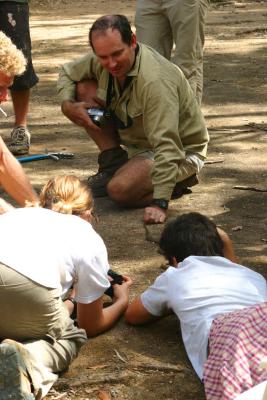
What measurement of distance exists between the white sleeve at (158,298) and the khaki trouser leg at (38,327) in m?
0.32

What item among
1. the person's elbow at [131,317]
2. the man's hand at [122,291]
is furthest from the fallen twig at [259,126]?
the person's elbow at [131,317]

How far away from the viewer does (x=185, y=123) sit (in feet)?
16.8

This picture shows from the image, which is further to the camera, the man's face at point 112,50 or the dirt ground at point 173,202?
the man's face at point 112,50

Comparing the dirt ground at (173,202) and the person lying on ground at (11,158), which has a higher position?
the person lying on ground at (11,158)

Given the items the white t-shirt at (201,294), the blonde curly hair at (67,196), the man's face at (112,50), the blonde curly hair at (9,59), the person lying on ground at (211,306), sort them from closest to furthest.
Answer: the person lying on ground at (211,306) → the white t-shirt at (201,294) → the blonde curly hair at (67,196) → the blonde curly hair at (9,59) → the man's face at (112,50)

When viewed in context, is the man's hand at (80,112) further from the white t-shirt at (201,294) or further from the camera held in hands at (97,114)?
the white t-shirt at (201,294)

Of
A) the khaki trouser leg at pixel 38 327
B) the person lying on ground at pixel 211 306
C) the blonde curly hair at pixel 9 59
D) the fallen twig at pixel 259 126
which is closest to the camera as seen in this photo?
the person lying on ground at pixel 211 306

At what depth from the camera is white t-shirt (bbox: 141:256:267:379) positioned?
10.5 ft

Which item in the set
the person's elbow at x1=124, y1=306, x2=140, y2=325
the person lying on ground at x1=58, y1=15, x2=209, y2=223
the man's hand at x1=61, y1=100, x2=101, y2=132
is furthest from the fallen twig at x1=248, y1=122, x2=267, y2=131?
the person's elbow at x1=124, y1=306, x2=140, y2=325

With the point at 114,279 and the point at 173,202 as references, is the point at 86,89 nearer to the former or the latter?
the point at 173,202

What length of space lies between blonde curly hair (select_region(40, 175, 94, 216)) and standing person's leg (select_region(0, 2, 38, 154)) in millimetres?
2824

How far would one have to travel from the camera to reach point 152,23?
619 cm

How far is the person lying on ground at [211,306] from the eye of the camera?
2.89 meters

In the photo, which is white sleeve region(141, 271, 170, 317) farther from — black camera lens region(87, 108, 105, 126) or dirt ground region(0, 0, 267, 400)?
black camera lens region(87, 108, 105, 126)
